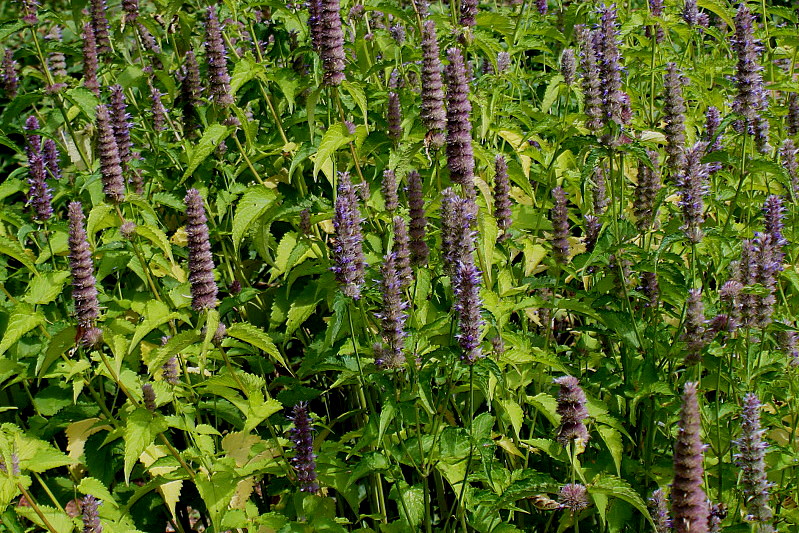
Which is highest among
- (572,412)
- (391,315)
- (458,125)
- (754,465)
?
(458,125)

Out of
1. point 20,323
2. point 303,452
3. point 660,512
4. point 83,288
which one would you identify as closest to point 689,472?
point 660,512

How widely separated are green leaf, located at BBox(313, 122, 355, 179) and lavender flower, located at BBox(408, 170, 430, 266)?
359 millimetres

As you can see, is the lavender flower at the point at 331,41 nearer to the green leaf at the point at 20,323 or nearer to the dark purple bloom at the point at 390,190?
the dark purple bloom at the point at 390,190

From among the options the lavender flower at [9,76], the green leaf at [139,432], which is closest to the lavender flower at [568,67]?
the green leaf at [139,432]

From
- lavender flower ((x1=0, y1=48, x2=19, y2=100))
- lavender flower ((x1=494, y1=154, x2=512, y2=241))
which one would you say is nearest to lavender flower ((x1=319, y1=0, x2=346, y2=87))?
lavender flower ((x1=494, y1=154, x2=512, y2=241))

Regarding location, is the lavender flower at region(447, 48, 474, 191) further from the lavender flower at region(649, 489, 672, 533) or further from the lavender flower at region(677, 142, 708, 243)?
the lavender flower at region(649, 489, 672, 533)

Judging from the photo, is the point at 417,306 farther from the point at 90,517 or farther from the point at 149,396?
the point at 90,517

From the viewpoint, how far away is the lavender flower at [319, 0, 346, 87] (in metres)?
3.76

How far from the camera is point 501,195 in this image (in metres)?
3.88

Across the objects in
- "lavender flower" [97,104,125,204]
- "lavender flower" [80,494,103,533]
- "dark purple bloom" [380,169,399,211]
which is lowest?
"lavender flower" [80,494,103,533]

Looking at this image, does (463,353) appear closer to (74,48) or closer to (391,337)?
(391,337)

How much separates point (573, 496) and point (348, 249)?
1.12 metres

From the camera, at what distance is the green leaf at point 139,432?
130 inches

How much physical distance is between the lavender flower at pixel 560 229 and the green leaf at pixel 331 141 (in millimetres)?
854
